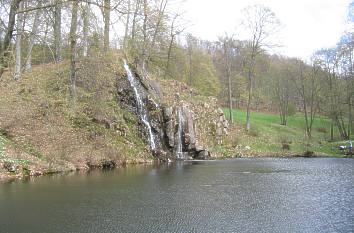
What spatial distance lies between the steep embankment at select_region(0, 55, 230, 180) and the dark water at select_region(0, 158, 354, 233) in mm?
2959

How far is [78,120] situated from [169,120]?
6.58m

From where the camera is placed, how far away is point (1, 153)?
1683 centimetres

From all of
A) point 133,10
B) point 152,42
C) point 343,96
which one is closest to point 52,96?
point 152,42

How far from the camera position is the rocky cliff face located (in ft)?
88.3

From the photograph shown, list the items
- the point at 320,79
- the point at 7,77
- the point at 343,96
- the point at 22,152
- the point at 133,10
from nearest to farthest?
the point at 133,10
the point at 22,152
the point at 7,77
the point at 343,96
the point at 320,79

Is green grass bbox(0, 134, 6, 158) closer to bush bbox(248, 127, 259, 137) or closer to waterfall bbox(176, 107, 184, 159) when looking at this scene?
waterfall bbox(176, 107, 184, 159)

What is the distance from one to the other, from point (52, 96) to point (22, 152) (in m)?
7.81

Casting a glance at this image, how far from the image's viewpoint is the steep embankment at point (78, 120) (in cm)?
1880

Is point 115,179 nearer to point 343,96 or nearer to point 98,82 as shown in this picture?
point 98,82

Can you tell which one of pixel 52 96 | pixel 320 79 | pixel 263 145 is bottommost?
pixel 263 145

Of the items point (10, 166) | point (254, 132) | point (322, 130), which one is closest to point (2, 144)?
point (10, 166)

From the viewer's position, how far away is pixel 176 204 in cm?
1098

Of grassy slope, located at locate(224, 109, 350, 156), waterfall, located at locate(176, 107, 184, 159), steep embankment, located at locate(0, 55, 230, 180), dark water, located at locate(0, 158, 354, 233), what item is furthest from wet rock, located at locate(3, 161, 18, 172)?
grassy slope, located at locate(224, 109, 350, 156)

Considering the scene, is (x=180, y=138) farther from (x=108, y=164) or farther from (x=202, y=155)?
(x=108, y=164)
